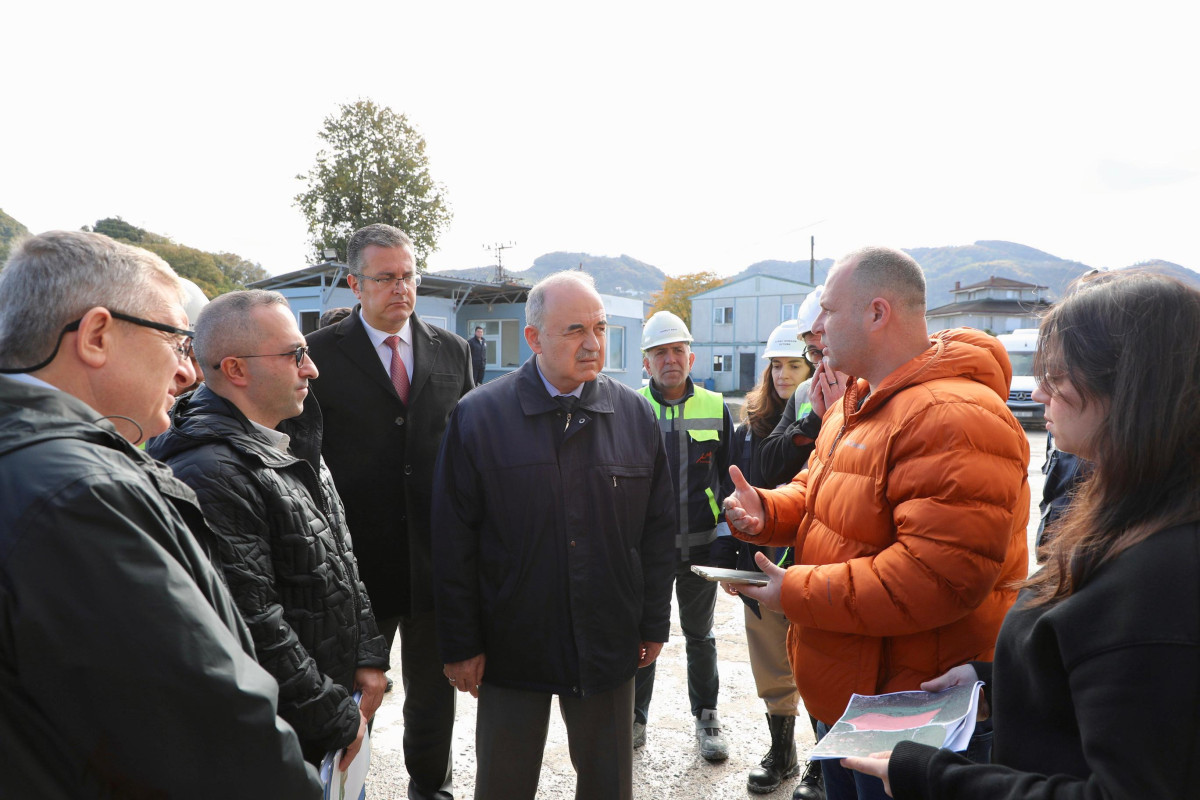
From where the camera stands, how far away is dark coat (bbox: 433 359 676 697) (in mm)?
2582

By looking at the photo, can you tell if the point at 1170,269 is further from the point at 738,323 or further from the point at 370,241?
the point at 738,323

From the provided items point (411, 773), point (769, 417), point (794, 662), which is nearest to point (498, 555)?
point (794, 662)

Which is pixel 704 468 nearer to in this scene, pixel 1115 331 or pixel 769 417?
pixel 769 417

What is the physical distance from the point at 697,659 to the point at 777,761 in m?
0.64

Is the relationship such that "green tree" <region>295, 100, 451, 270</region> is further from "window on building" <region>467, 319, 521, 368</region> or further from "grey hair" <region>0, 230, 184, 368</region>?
"grey hair" <region>0, 230, 184, 368</region>

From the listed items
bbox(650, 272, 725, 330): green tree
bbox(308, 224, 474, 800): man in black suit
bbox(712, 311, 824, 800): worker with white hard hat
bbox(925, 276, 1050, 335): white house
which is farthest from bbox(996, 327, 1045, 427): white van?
bbox(650, 272, 725, 330): green tree

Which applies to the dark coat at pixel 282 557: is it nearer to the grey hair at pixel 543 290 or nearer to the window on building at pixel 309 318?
the grey hair at pixel 543 290

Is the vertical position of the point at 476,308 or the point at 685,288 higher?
the point at 685,288

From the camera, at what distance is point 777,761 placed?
11.4 feet

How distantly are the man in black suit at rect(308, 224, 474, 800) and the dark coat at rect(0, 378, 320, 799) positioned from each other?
2018 mm

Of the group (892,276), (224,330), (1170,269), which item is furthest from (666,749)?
(1170,269)

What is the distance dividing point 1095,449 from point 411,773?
3073mm

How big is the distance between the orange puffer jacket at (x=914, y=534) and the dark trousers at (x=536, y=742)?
79 cm

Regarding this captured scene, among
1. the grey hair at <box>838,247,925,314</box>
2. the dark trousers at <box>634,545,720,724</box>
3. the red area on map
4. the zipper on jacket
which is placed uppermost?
the grey hair at <box>838,247,925,314</box>
